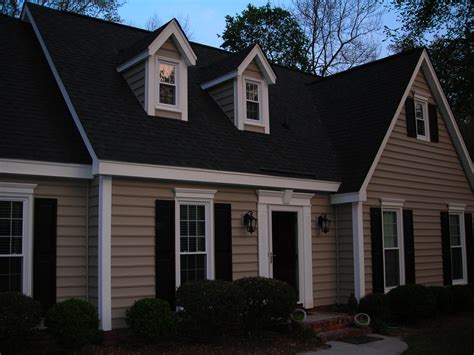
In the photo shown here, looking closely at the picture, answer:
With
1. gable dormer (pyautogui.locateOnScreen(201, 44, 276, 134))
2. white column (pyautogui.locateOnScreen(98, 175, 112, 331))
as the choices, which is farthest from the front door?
white column (pyautogui.locateOnScreen(98, 175, 112, 331))

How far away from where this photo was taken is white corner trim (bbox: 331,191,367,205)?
42.4 ft

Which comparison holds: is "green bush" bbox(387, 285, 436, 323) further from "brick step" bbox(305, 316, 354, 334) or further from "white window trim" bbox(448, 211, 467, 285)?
"white window trim" bbox(448, 211, 467, 285)

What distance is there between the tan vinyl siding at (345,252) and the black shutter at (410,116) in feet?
10.5

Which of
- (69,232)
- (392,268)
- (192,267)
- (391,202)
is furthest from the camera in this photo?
(391,202)

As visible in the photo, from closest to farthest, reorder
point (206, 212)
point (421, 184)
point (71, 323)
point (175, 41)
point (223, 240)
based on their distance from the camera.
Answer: point (71, 323), point (206, 212), point (223, 240), point (175, 41), point (421, 184)

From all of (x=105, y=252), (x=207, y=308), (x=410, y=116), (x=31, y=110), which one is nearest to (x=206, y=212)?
(x=207, y=308)

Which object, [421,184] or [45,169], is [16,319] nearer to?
[45,169]

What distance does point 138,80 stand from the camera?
38.3 ft

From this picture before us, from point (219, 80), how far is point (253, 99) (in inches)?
37.4

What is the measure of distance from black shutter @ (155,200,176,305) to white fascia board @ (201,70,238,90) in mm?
4015

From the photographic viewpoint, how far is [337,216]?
13602 mm

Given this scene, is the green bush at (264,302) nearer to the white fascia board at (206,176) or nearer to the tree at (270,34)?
the white fascia board at (206,176)

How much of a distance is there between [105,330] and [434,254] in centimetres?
975

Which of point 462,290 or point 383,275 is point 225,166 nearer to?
point 383,275
